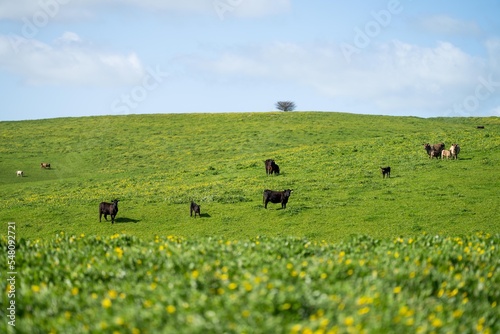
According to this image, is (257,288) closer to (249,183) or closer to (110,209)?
(110,209)

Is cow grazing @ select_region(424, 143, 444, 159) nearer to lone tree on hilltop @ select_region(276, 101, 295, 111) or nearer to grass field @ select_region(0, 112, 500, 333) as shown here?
grass field @ select_region(0, 112, 500, 333)

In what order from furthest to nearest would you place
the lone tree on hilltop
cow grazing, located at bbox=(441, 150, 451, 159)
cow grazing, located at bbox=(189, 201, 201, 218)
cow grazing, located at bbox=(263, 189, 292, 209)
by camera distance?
the lone tree on hilltop → cow grazing, located at bbox=(441, 150, 451, 159) → cow grazing, located at bbox=(263, 189, 292, 209) → cow grazing, located at bbox=(189, 201, 201, 218)

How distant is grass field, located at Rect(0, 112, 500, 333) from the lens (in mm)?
8172

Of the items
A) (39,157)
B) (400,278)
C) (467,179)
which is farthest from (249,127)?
(400,278)

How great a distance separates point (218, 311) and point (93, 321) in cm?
203

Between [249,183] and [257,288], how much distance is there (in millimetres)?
32142

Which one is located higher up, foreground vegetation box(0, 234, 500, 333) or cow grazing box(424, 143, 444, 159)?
cow grazing box(424, 143, 444, 159)

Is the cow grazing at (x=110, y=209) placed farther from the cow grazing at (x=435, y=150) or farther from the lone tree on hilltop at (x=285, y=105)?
the lone tree on hilltop at (x=285, y=105)

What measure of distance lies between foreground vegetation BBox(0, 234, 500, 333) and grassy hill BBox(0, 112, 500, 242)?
45.4 ft

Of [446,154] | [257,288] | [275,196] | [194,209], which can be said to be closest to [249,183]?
[275,196]

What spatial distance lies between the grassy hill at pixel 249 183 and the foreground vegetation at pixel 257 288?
1383 centimetres

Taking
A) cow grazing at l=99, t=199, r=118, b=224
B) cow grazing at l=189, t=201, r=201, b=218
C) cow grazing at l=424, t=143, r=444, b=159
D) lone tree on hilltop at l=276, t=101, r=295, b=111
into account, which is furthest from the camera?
lone tree on hilltop at l=276, t=101, r=295, b=111

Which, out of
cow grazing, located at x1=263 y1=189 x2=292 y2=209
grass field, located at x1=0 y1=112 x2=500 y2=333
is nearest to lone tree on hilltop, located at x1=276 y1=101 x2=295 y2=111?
grass field, located at x1=0 y1=112 x2=500 y2=333

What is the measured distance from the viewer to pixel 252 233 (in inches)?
1076
